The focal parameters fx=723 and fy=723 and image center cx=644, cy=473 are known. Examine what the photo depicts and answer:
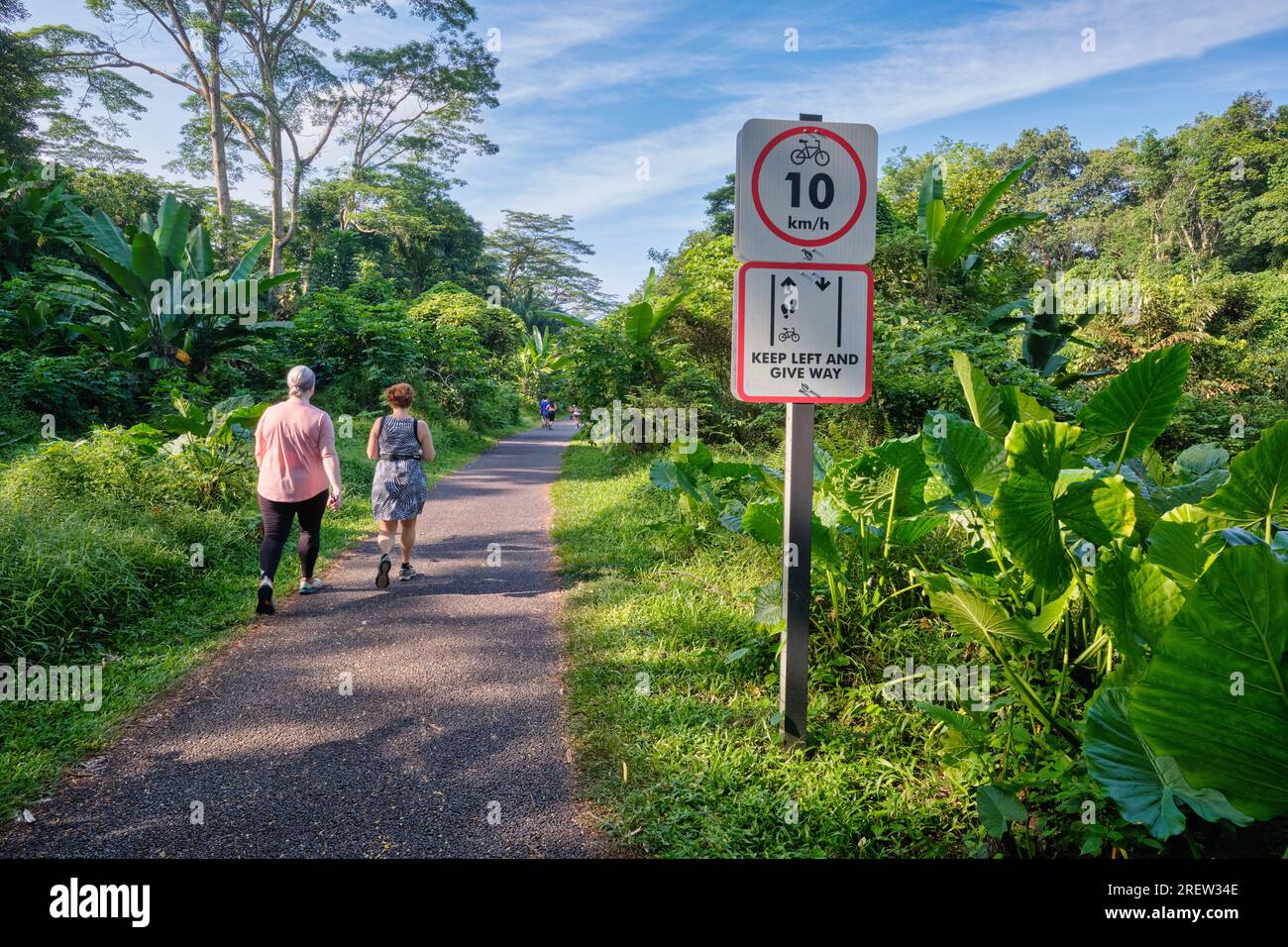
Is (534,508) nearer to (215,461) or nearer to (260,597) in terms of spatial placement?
(215,461)

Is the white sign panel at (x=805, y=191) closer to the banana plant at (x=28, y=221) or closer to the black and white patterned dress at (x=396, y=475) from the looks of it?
the black and white patterned dress at (x=396, y=475)

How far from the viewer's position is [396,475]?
5.28 meters

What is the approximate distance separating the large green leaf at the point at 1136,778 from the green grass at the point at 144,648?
3502 millimetres

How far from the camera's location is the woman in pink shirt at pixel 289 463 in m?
4.71

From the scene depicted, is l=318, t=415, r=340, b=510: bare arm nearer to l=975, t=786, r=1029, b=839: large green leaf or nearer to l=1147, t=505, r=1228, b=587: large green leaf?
l=975, t=786, r=1029, b=839: large green leaf

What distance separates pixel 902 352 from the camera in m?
7.82

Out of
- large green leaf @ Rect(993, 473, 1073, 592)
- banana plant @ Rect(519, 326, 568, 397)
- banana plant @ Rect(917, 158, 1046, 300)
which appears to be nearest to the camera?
large green leaf @ Rect(993, 473, 1073, 592)

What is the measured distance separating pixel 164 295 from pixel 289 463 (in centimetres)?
669

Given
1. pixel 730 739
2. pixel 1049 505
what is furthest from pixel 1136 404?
pixel 730 739

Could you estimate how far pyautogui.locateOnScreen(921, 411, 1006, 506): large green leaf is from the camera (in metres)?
2.71

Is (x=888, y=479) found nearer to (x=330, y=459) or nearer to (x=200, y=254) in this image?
(x=330, y=459)

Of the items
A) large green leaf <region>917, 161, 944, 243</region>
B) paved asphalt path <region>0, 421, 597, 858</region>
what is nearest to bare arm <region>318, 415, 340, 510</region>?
paved asphalt path <region>0, 421, 597, 858</region>

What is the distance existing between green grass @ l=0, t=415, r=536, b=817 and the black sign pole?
285 centimetres

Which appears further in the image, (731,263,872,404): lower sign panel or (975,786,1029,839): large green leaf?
(731,263,872,404): lower sign panel
